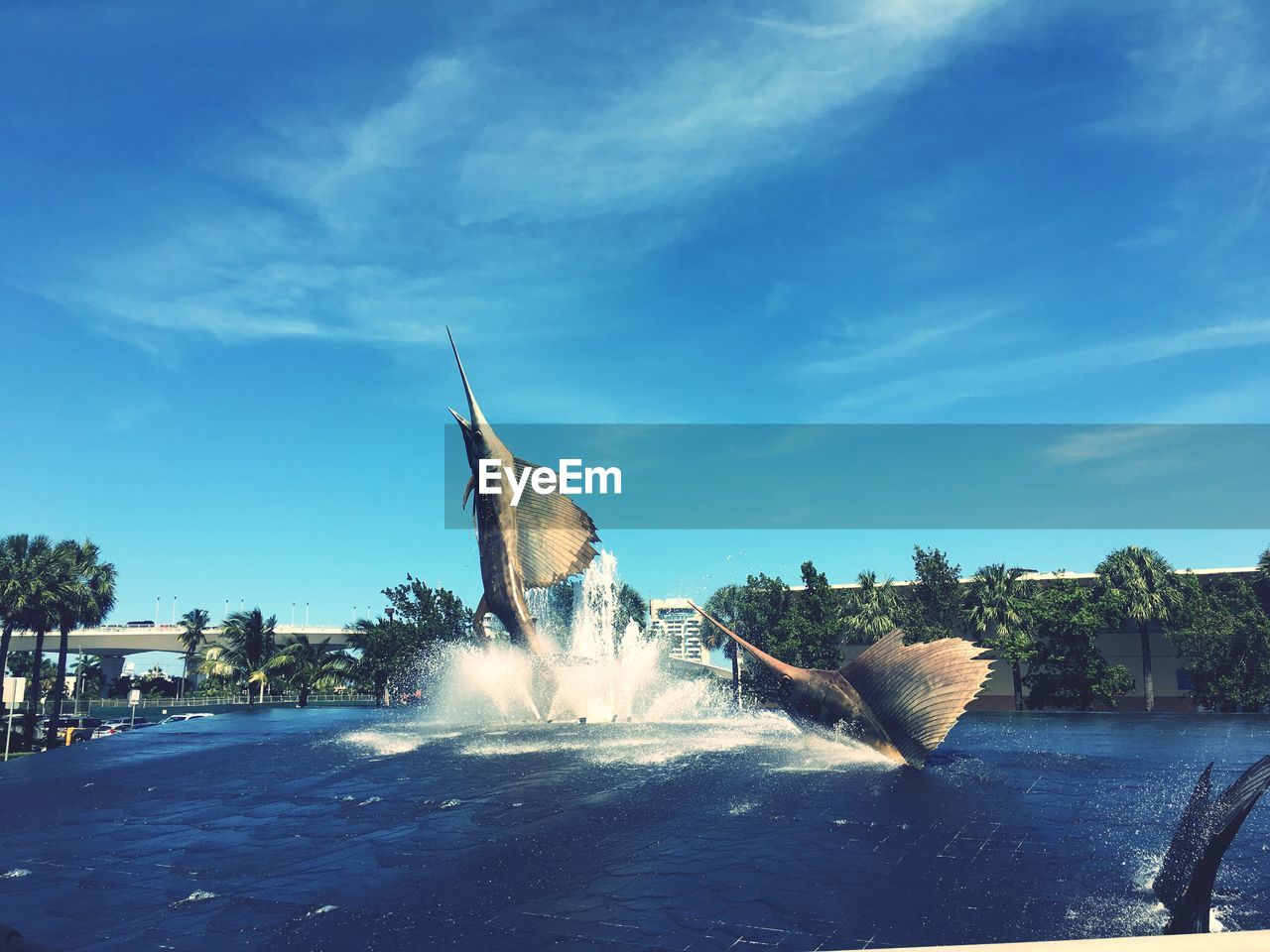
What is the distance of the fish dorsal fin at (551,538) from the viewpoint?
27.0 m

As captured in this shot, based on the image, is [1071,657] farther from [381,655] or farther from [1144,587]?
[381,655]

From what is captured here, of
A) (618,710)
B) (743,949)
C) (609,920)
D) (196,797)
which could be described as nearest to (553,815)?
(609,920)

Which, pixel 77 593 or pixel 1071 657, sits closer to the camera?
pixel 77 593

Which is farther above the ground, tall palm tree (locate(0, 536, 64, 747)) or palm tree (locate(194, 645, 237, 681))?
tall palm tree (locate(0, 536, 64, 747))

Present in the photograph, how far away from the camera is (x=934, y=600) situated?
53.1m

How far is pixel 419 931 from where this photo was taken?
24.5ft

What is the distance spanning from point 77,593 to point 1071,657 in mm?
49081

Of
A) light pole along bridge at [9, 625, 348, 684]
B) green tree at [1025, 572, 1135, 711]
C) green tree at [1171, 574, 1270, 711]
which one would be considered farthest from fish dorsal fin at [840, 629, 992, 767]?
light pole along bridge at [9, 625, 348, 684]

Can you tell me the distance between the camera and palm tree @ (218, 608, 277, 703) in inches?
2375

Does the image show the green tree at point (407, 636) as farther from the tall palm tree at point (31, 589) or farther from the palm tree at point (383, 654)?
the tall palm tree at point (31, 589)

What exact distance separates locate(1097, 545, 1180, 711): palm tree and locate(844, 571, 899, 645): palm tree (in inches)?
446

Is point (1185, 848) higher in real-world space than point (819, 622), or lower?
lower

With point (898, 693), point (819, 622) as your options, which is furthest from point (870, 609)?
point (898, 693)

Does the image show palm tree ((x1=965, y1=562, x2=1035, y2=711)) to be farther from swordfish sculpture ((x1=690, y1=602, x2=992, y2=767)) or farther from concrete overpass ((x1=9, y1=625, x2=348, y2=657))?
concrete overpass ((x1=9, y1=625, x2=348, y2=657))
